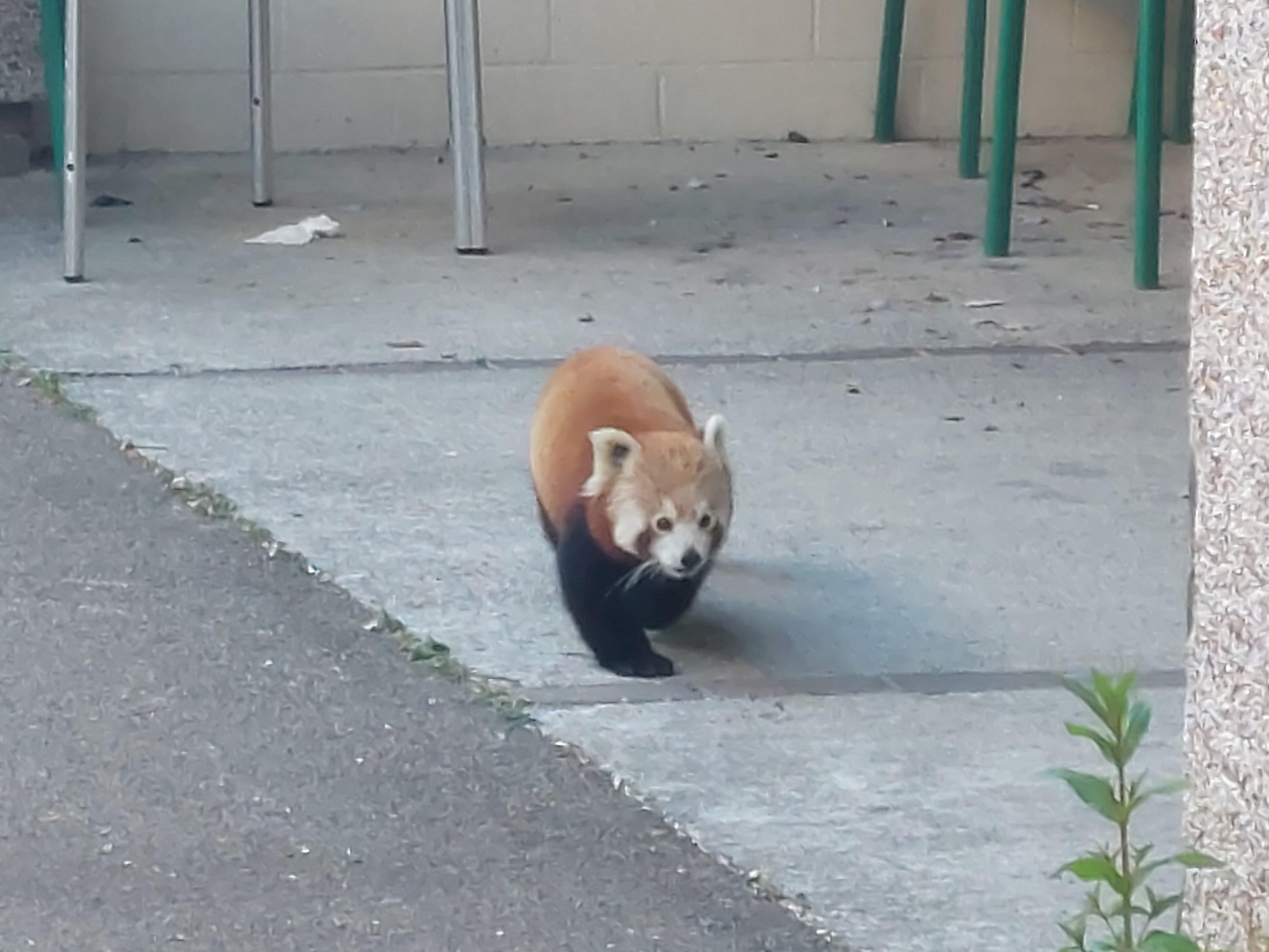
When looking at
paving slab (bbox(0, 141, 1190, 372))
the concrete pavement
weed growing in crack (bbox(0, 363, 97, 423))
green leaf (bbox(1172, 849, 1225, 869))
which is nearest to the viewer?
green leaf (bbox(1172, 849, 1225, 869))

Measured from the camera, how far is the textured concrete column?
1.68m

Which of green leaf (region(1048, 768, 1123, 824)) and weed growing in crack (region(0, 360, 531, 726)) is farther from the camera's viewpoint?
weed growing in crack (region(0, 360, 531, 726))

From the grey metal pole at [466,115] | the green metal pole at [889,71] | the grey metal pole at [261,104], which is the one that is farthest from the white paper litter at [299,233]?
the green metal pole at [889,71]

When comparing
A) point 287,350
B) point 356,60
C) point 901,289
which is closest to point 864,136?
point 356,60

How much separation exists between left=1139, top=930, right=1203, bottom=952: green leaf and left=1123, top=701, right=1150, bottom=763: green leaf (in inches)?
4.8

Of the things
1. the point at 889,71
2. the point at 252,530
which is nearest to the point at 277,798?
the point at 252,530

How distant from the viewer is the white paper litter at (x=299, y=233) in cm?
561

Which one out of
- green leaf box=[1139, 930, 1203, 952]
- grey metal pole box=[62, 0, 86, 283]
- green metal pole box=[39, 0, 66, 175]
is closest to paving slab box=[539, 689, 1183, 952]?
green leaf box=[1139, 930, 1203, 952]

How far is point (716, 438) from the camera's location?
118 inches

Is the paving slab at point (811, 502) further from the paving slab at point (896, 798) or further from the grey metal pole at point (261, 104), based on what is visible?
the grey metal pole at point (261, 104)

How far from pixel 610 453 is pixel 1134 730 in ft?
4.72

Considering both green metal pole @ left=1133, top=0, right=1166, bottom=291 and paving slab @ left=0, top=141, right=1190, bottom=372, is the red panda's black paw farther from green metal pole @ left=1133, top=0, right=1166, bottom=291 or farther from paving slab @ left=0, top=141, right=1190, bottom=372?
green metal pole @ left=1133, top=0, right=1166, bottom=291

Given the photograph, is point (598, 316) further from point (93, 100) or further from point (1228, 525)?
point (1228, 525)

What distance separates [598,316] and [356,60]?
236 centimetres
